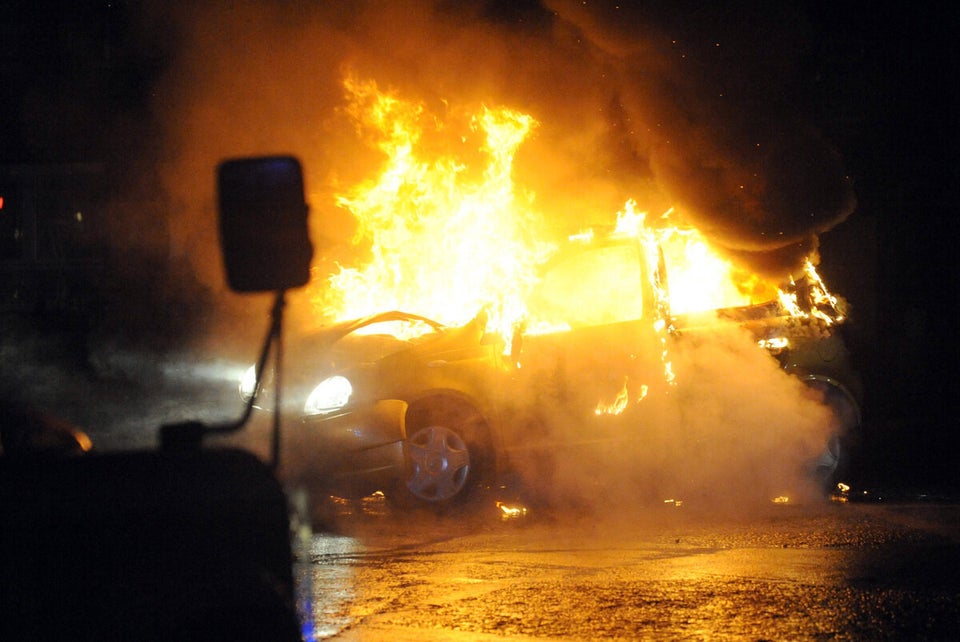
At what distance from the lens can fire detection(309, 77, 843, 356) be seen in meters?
8.11

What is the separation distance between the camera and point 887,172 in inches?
491

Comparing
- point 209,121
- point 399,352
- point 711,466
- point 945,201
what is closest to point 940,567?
point 711,466

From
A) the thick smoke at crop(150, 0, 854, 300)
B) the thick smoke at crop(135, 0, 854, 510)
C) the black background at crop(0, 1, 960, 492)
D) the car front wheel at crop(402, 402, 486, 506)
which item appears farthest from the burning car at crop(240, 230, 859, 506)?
the black background at crop(0, 1, 960, 492)

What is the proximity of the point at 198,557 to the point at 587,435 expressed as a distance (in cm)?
568

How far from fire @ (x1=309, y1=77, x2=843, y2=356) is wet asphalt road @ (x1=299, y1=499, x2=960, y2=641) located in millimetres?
1356

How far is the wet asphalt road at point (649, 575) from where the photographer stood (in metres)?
4.80

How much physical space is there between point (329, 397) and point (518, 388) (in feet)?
4.53

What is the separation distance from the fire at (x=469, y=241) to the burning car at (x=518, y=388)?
0.07 meters

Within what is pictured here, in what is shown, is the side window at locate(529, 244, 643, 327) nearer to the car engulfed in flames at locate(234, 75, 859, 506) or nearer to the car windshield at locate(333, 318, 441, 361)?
the car engulfed in flames at locate(234, 75, 859, 506)

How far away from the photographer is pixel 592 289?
8031mm

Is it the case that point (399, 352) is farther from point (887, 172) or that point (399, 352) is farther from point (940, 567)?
point (887, 172)

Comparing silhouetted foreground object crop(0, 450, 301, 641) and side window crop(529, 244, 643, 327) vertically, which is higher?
side window crop(529, 244, 643, 327)

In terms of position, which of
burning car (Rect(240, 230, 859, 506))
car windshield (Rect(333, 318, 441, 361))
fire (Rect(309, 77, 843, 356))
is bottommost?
burning car (Rect(240, 230, 859, 506))

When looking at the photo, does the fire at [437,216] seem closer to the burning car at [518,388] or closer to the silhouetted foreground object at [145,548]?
the burning car at [518,388]
